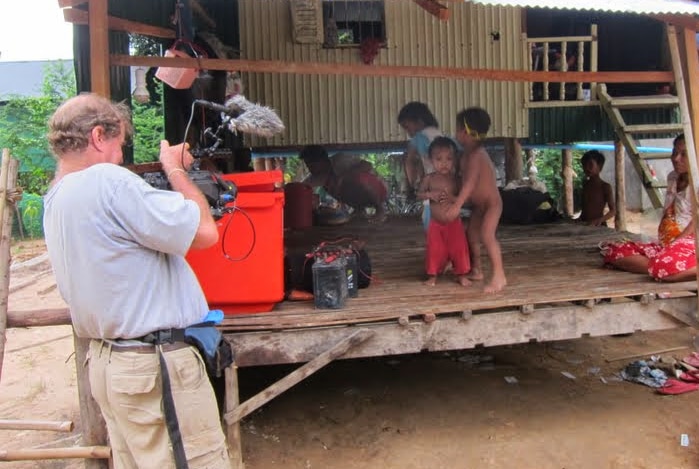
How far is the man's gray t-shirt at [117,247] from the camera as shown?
2.15 metres

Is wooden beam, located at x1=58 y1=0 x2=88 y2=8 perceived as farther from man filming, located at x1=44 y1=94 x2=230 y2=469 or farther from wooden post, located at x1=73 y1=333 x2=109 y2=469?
wooden post, located at x1=73 y1=333 x2=109 y2=469

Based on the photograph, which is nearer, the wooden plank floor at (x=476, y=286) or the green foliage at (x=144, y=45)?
the wooden plank floor at (x=476, y=286)

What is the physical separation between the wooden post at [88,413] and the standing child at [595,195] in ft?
23.1

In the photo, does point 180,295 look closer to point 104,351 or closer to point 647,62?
point 104,351

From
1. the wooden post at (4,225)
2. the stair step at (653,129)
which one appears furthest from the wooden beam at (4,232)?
the stair step at (653,129)

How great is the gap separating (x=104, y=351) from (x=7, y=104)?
18686 mm

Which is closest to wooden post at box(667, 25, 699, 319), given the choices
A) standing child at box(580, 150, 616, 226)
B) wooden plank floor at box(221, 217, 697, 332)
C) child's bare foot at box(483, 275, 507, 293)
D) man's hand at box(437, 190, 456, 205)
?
wooden plank floor at box(221, 217, 697, 332)

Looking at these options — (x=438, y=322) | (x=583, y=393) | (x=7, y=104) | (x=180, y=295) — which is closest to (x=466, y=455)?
(x=438, y=322)

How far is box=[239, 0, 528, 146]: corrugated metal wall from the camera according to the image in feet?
25.3

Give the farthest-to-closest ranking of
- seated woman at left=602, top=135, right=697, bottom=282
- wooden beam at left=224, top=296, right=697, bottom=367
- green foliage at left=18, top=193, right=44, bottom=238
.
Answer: green foliage at left=18, top=193, right=44, bottom=238 < seated woman at left=602, top=135, right=697, bottom=282 < wooden beam at left=224, top=296, right=697, bottom=367

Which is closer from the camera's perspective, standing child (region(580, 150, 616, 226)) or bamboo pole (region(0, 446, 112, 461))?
bamboo pole (region(0, 446, 112, 461))

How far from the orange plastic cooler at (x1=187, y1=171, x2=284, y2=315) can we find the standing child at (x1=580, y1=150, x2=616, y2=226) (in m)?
6.06

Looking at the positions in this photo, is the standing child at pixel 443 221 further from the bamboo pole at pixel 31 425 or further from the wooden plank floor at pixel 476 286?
the bamboo pole at pixel 31 425

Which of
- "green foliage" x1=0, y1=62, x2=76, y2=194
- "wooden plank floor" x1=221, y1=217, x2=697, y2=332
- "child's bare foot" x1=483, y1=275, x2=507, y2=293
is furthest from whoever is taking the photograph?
"green foliage" x1=0, y1=62, x2=76, y2=194
